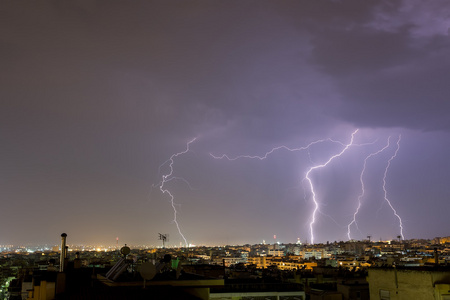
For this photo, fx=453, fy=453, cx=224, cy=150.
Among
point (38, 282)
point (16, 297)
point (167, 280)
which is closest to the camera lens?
point (38, 282)

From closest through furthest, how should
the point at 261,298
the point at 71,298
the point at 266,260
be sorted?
the point at 71,298
the point at 261,298
the point at 266,260

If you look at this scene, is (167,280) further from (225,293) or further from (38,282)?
(38,282)

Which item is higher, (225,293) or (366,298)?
(225,293)

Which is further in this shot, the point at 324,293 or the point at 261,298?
the point at 324,293

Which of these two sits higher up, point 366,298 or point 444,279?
point 444,279

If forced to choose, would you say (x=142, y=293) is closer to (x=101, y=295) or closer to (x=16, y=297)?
(x=101, y=295)

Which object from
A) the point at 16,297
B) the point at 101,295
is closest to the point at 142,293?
the point at 101,295

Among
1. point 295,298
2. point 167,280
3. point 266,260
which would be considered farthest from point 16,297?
point 266,260

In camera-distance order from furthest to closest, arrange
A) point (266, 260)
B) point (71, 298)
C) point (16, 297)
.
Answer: point (266, 260) → point (16, 297) → point (71, 298)

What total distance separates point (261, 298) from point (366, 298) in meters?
20.8

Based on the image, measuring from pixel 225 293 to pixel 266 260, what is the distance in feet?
480

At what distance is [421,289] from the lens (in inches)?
→ 608

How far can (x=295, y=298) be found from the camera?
645 inches

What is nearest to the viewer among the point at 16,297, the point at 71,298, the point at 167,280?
the point at 71,298
